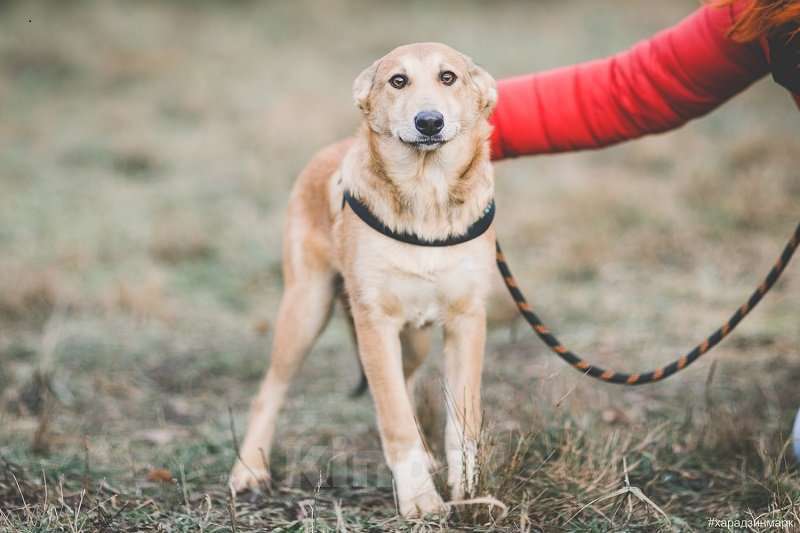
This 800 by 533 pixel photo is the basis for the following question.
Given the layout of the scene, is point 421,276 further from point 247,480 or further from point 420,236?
point 247,480

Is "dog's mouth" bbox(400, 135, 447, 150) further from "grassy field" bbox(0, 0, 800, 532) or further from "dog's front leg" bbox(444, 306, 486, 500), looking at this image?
"grassy field" bbox(0, 0, 800, 532)

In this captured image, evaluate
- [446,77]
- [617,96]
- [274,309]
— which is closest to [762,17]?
[617,96]

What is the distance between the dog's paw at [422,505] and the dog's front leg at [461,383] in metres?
0.07

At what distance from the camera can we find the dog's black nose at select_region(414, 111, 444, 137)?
262 centimetres

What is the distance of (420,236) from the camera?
8.80 feet

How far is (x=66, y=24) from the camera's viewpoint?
1341 centimetres

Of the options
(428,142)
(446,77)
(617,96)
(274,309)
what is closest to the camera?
(428,142)

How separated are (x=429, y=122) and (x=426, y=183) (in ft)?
0.72

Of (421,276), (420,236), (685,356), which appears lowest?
(685,356)

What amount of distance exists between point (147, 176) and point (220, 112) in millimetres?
2270

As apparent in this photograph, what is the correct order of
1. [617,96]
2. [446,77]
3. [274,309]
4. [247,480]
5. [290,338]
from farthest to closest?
[274,309] → [290,338] → [617,96] → [247,480] → [446,77]

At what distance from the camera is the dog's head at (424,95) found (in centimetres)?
266

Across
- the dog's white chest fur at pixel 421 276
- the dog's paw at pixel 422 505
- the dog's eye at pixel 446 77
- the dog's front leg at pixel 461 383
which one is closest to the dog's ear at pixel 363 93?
the dog's eye at pixel 446 77

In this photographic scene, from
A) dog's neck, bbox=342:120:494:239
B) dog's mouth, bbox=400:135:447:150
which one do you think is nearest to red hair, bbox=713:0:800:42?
dog's neck, bbox=342:120:494:239
